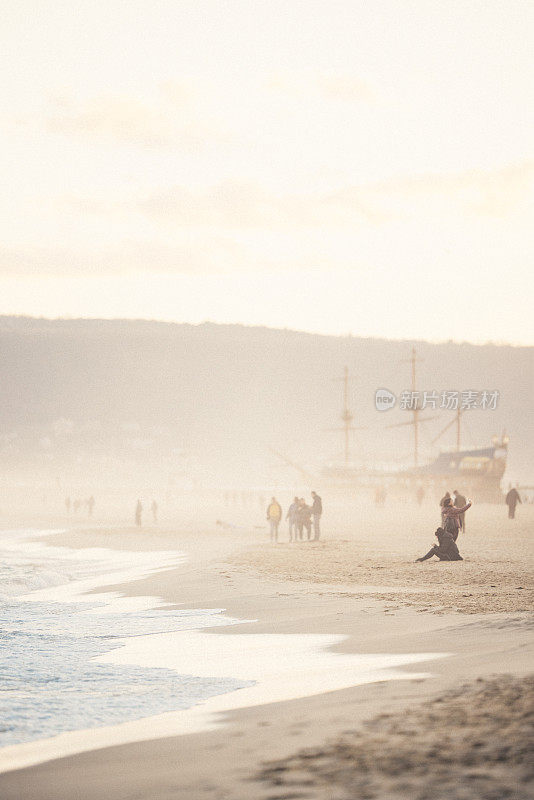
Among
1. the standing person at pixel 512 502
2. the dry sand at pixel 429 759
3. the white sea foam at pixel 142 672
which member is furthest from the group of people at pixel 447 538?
the standing person at pixel 512 502

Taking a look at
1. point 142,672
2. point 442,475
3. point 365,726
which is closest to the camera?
point 365,726

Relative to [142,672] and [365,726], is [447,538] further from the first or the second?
[365,726]

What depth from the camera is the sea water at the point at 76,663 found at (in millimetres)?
7141

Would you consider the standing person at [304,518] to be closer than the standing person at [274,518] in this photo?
Yes

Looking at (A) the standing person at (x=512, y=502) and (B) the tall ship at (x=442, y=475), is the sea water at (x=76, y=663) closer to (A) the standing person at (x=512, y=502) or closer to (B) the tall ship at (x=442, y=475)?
(A) the standing person at (x=512, y=502)

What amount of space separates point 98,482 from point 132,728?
140041 mm

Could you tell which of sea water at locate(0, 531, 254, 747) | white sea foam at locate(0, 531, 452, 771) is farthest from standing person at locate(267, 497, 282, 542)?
white sea foam at locate(0, 531, 452, 771)

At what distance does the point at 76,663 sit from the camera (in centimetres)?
960

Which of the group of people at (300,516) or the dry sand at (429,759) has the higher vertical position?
the dry sand at (429,759)

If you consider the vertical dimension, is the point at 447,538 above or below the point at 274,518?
above

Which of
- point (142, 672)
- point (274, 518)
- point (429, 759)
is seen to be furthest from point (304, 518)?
point (429, 759)

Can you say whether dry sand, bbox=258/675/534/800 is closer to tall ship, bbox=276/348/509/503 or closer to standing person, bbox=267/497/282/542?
standing person, bbox=267/497/282/542

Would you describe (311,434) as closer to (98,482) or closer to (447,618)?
(98,482)

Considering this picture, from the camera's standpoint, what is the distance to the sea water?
7141mm
